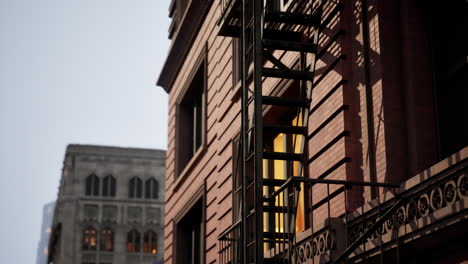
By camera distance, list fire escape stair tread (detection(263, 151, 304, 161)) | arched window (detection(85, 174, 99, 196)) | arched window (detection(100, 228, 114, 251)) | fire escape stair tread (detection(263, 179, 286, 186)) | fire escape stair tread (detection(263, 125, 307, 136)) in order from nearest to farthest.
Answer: fire escape stair tread (detection(263, 125, 307, 136)), fire escape stair tread (detection(263, 151, 304, 161)), fire escape stair tread (detection(263, 179, 286, 186)), arched window (detection(100, 228, 114, 251)), arched window (detection(85, 174, 99, 196))

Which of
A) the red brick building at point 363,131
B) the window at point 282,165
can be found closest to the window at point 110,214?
the window at point 282,165

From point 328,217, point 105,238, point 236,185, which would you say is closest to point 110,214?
point 105,238

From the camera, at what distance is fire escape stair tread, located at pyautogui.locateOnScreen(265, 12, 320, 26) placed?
38.9 feet

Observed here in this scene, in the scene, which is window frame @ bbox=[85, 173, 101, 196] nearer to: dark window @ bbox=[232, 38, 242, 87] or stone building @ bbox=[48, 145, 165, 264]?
stone building @ bbox=[48, 145, 165, 264]

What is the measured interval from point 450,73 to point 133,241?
69.8 meters

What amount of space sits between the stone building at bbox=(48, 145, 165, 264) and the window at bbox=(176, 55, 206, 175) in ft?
183

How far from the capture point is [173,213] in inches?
861

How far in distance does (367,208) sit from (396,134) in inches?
54.5

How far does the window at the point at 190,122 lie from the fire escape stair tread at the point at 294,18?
8838 millimetres

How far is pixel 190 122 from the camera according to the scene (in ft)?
73.1

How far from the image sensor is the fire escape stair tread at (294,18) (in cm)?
→ 1184

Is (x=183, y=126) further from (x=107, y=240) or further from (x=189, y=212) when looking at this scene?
(x=107, y=240)

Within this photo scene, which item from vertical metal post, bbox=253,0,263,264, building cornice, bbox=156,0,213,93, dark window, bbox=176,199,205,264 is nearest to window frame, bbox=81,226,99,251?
building cornice, bbox=156,0,213,93

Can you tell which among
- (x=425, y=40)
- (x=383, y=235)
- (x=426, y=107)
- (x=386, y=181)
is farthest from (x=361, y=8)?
(x=383, y=235)
